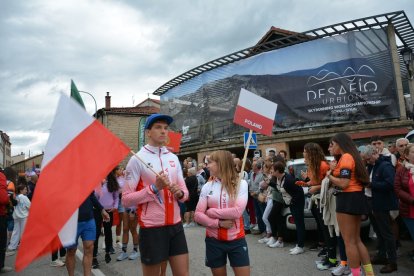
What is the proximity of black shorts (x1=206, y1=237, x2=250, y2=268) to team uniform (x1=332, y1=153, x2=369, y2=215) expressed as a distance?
1.55 m

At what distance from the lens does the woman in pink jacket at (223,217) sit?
11.9 ft

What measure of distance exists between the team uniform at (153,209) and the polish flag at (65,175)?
363 mm

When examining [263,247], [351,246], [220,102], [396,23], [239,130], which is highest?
[396,23]

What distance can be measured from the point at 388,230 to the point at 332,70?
1540 cm

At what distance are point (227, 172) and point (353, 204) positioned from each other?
1745mm

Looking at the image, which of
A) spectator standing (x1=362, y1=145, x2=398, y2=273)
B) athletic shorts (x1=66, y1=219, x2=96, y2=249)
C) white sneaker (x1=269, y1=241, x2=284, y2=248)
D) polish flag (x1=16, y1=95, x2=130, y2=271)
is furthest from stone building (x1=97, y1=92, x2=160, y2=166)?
polish flag (x1=16, y1=95, x2=130, y2=271)

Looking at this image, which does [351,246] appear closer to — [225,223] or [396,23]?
[225,223]

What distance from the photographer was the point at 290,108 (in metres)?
20.4

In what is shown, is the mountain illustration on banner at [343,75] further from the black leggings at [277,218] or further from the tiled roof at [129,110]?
the tiled roof at [129,110]

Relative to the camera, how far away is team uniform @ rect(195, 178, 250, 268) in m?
3.62

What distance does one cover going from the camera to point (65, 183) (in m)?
2.79

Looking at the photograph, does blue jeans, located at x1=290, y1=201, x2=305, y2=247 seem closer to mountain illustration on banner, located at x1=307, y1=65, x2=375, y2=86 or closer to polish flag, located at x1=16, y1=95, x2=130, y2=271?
polish flag, located at x1=16, y1=95, x2=130, y2=271

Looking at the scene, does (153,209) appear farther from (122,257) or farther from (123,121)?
(123,121)

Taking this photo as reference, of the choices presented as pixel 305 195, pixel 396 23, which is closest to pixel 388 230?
pixel 305 195
